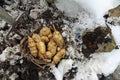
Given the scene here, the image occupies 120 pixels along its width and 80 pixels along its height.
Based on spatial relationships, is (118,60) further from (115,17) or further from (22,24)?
(22,24)

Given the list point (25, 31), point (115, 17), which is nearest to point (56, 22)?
point (25, 31)

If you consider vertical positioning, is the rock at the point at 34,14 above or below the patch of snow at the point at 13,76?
above

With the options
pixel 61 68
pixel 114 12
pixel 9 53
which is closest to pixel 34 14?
pixel 9 53

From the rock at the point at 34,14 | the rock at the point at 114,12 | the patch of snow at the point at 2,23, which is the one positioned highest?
the rock at the point at 34,14

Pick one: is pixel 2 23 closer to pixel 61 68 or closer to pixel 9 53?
pixel 9 53

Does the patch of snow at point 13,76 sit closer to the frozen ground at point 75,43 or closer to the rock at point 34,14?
the frozen ground at point 75,43

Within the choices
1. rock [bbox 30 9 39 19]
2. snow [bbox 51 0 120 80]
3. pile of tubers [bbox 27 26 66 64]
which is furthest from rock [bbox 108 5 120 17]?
rock [bbox 30 9 39 19]

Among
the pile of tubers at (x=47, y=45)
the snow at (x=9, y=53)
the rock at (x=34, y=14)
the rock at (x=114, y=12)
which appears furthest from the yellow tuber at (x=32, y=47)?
the rock at (x=114, y=12)
